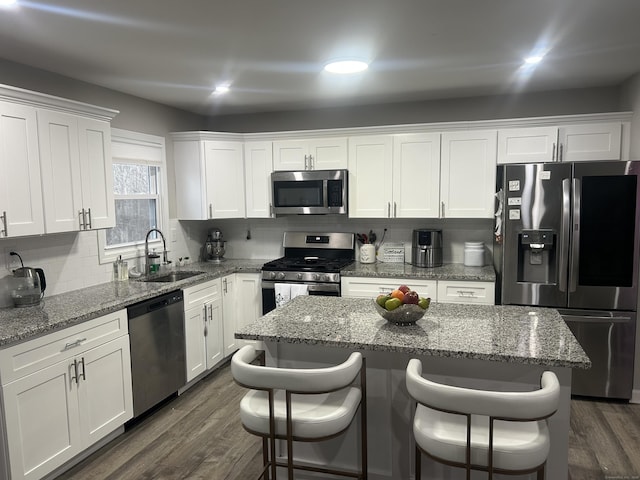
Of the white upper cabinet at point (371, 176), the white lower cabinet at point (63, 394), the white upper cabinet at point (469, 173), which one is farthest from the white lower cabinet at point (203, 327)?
the white upper cabinet at point (469, 173)

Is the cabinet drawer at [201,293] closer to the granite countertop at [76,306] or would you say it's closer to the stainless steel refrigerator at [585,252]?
the granite countertop at [76,306]

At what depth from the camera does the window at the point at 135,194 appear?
3785 mm

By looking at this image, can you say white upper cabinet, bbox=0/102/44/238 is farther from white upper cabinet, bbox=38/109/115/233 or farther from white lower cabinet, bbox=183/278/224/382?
white lower cabinet, bbox=183/278/224/382

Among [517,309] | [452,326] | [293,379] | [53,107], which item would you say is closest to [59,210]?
[53,107]

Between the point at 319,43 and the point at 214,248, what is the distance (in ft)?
9.18

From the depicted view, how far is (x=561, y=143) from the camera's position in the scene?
3750 millimetres

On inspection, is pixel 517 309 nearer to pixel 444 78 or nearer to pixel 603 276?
pixel 603 276

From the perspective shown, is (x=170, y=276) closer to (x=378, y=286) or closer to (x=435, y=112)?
(x=378, y=286)

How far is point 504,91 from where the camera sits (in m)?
4.05

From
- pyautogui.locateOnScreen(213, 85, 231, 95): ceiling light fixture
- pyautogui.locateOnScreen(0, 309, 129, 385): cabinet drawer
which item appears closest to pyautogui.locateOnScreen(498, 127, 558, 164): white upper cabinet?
pyautogui.locateOnScreen(213, 85, 231, 95): ceiling light fixture

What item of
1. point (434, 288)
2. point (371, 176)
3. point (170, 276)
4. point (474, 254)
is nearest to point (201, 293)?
point (170, 276)

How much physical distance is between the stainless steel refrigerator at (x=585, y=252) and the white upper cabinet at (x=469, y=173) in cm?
39

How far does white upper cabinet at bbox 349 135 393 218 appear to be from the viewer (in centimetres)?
421

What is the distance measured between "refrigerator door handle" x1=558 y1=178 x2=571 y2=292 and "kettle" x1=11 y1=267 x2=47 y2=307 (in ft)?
12.1
